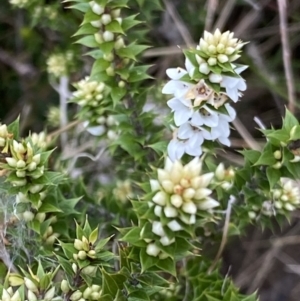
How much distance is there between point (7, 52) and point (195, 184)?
1.98 m

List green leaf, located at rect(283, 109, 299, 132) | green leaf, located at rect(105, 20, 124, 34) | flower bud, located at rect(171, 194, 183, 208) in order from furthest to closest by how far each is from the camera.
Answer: green leaf, located at rect(105, 20, 124, 34) → green leaf, located at rect(283, 109, 299, 132) → flower bud, located at rect(171, 194, 183, 208)

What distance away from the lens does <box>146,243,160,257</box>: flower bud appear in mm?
1142

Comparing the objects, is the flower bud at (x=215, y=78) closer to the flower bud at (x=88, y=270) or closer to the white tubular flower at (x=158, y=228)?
the white tubular flower at (x=158, y=228)

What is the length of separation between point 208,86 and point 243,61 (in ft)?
4.18

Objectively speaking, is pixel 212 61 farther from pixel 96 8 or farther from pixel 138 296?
pixel 138 296

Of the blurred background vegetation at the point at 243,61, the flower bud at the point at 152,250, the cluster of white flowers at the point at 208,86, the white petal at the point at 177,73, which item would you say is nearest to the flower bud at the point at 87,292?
the flower bud at the point at 152,250

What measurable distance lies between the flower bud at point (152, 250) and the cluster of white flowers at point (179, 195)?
0.39 ft

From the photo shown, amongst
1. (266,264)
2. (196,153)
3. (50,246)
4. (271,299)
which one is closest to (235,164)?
(266,264)

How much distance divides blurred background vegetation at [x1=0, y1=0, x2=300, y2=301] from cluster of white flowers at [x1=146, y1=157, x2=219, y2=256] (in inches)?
53.4

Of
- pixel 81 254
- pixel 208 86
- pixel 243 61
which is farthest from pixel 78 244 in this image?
pixel 243 61

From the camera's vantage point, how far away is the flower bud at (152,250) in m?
1.14

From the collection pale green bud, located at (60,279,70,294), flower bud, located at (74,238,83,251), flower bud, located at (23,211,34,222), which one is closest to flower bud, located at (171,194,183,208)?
flower bud, located at (74,238,83,251)

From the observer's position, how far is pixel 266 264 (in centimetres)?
249

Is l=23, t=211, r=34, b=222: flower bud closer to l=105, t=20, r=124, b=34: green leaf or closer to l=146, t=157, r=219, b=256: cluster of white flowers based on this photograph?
l=146, t=157, r=219, b=256: cluster of white flowers
